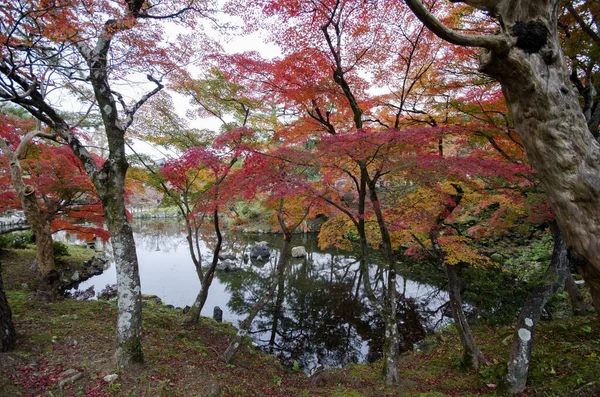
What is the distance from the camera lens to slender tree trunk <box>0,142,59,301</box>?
19.2 ft

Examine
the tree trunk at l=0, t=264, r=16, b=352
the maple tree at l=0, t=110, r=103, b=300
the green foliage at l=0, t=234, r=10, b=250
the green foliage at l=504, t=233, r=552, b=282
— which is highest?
the maple tree at l=0, t=110, r=103, b=300

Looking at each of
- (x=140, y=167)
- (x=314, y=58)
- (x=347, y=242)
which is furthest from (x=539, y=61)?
(x=347, y=242)

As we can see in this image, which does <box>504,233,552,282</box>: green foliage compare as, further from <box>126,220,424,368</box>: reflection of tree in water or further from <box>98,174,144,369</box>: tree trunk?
<box>98,174,144,369</box>: tree trunk

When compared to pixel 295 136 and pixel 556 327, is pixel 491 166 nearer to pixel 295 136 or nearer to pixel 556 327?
pixel 295 136

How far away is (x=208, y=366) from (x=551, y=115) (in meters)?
5.17

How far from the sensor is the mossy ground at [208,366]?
328 centimetres

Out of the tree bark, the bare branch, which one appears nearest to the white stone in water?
the tree bark

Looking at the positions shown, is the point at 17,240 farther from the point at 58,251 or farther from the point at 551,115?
the point at 551,115

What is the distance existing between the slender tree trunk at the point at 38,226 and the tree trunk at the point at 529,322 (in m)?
8.51

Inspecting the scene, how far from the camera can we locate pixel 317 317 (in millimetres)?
9633

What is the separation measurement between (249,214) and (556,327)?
2117 centimetres

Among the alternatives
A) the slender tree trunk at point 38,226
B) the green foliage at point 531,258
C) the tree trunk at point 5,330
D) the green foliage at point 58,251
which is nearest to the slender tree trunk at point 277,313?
the tree trunk at point 5,330

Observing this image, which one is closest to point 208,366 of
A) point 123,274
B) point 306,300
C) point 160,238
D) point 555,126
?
point 123,274

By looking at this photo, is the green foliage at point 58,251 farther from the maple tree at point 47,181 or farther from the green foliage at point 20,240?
the maple tree at point 47,181
